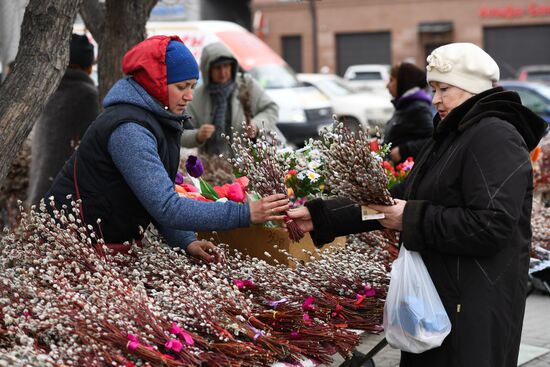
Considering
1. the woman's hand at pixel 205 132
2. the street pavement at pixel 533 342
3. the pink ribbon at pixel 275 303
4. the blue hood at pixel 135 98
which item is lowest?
the street pavement at pixel 533 342

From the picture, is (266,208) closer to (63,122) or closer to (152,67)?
(152,67)

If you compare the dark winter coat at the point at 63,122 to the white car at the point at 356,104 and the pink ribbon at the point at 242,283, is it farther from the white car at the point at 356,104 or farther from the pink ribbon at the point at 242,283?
the white car at the point at 356,104

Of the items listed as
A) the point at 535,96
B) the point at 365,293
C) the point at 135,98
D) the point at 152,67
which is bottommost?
Answer: the point at 535,96

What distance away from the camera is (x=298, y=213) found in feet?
10.8

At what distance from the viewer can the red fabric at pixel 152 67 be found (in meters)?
3.16

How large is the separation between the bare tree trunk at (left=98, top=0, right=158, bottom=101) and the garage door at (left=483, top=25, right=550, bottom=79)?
2970 centimetres

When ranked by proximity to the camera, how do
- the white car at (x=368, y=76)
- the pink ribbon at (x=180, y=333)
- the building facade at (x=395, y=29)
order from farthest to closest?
the building facade at (x=395, y=29)
the white car at (x=368, y=76)
the pink ribbon at (x=180, y=333)

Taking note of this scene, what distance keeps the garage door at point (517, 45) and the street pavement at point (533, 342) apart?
2804 cm

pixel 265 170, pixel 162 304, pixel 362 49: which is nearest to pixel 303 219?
pixel 265 170

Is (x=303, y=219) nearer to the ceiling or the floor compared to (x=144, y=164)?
nearer to the floor

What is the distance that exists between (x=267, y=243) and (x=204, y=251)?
1.18 feet

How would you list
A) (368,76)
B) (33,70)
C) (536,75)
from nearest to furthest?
1. (33,70)
2. (536,75)
3. (368,76)

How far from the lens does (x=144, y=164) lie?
9.84 feet

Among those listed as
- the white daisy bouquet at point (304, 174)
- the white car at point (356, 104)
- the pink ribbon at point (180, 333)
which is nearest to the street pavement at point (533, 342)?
the white daisy bouquet at point (304, 174)
